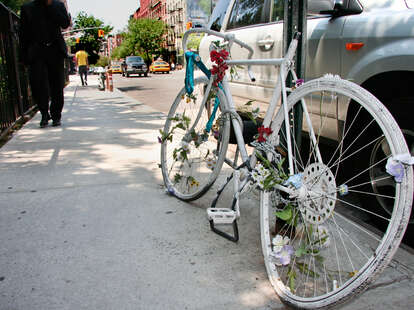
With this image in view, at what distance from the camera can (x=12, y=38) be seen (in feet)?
24.7

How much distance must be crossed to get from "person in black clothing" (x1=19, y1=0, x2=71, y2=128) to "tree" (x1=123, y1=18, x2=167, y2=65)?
81.5 m

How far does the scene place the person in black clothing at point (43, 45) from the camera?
6145 millimetres

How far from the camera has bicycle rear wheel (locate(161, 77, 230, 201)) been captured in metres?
2.82

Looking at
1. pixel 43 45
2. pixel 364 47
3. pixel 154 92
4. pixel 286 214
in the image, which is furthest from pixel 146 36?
pixel 286 214

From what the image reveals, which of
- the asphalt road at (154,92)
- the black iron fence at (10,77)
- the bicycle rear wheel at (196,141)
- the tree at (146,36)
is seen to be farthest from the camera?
the tree at (146,36)

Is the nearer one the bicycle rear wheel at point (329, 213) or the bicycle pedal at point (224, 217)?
the bicycle rear wheel at point (329, 213)

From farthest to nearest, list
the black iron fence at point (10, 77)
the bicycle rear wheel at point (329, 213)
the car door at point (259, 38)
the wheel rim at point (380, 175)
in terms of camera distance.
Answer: the black iron fence at point (10, 77), the car door at point (259, 38), the wheel rim at point (380, 175), the bicycle rear wheel at point (329, 213)

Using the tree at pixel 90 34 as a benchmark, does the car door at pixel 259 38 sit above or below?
below

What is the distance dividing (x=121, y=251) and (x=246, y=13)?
11.2 ft

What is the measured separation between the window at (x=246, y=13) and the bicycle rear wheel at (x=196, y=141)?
5.46 ft

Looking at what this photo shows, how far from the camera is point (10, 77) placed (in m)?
7.18

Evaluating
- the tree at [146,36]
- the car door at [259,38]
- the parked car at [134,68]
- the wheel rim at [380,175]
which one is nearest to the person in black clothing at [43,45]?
the car door at [259,38]

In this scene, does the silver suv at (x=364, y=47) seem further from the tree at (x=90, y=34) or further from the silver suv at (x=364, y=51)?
the tree at (x=90, y=34)

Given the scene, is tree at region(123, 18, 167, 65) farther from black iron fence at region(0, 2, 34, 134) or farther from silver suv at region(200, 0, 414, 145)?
silver suv at region(200, 0, 414, 145)
